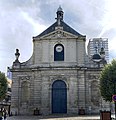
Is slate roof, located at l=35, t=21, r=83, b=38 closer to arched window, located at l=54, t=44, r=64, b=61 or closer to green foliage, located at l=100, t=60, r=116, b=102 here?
arched window, located at l=54, t=44, r=64, b=61

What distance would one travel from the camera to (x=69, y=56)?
39094mm

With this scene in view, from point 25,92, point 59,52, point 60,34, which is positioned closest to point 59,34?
point 60,34

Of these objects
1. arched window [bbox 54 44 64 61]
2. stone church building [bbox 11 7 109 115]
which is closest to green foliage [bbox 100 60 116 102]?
stone church building [bbox 11 7 109 115]

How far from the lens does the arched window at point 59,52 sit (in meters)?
39.2

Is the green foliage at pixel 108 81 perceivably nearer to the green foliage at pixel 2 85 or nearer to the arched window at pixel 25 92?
the green foliage at pixel 2 85

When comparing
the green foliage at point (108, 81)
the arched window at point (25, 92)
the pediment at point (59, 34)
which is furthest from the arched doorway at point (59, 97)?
the green foliage at point (108, 81)

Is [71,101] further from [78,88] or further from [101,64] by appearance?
[101,64]

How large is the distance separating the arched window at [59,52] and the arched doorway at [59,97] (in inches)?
131

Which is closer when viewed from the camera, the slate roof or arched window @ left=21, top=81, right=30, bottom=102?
arched window @ left=21, top=81, right=30, bottom=102

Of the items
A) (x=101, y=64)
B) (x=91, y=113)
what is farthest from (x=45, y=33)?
(x=91, y=113)

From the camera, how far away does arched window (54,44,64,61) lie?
3925 cm

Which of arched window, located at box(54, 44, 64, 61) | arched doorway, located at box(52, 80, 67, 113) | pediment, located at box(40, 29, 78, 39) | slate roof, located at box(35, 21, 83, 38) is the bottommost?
arched doorway, located at box(52, 80, 67, 113)

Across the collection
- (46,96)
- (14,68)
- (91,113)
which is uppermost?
(14,68)

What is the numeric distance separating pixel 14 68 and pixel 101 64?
12.4m
